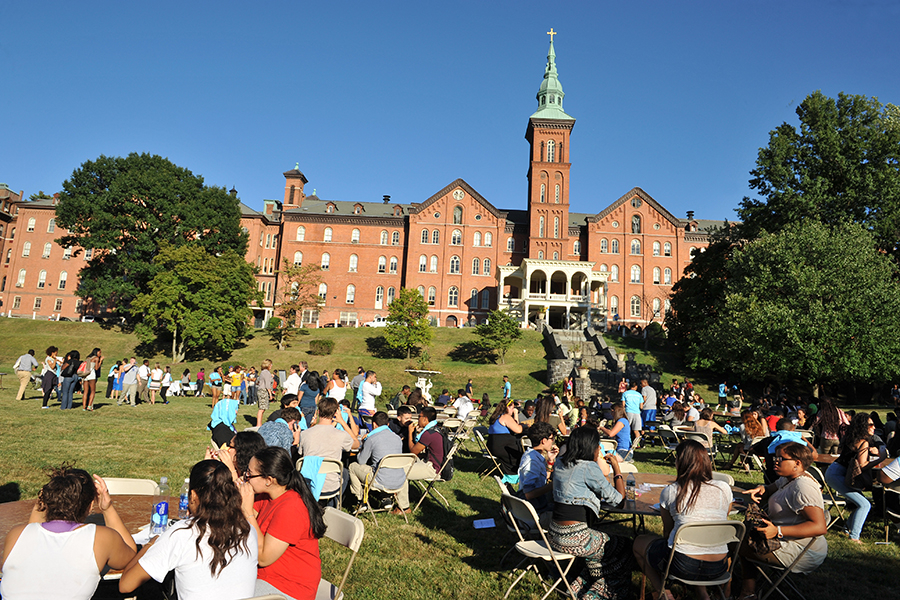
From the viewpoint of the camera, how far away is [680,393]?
23953 millimetres

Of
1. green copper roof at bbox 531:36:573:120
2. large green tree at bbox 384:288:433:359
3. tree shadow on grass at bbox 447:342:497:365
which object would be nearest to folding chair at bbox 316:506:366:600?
tree shadow on grass at bbox 447:342:497:365

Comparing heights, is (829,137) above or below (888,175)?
above

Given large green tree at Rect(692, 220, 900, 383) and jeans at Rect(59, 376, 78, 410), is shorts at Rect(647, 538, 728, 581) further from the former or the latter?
large green tree at Rect(692, 220, 900, 383)

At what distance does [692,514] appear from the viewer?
4.45m

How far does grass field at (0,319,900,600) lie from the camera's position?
5312mm

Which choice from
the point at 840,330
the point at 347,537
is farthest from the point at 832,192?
the point at 347,537

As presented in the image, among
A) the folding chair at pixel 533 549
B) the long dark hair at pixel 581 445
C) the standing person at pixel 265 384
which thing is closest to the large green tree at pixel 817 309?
the standing person at pixel 265 384

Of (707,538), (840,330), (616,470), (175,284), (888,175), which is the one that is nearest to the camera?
(707,538)

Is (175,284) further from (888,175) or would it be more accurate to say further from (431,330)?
(888,175)

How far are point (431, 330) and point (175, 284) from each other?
61.3 ft

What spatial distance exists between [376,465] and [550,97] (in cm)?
5974

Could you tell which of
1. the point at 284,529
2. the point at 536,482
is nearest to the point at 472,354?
the point at 536,482

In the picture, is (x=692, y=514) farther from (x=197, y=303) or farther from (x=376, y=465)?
(x=197, y=303)

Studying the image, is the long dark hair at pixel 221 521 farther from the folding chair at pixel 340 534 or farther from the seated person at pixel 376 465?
the seated person at pixel 376 465
